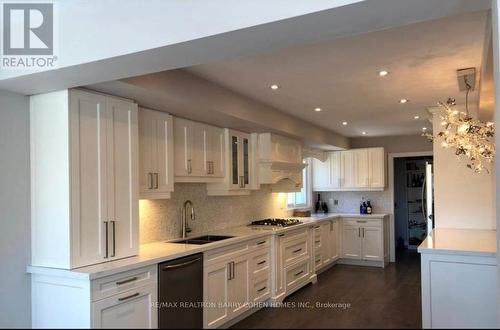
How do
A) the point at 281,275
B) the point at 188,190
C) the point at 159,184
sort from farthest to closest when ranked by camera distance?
the point at 281,275
the point at 188,190
the point at 159,184

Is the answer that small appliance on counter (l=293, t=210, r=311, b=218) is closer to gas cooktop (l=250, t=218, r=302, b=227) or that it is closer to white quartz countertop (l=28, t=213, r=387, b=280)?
gas cooktop (l=250, t=218, r=302, b=227)

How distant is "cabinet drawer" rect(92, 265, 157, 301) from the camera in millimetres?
2593

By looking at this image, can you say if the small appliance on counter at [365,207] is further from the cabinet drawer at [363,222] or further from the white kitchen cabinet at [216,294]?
the white kitchen cabinet at [216,294]

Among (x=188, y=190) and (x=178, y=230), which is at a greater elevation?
(x=188, y=190)

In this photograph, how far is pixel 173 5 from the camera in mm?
1836

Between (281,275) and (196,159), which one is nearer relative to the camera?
(196,159)

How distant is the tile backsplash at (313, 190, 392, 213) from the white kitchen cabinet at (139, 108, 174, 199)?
490 centimetres

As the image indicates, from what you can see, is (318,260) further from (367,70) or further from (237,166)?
(367,70)

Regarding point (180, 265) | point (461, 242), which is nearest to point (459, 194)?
point (461, 242)

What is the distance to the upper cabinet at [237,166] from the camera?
4.76 m

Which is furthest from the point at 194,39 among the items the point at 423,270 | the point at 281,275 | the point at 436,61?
the point at 281,275

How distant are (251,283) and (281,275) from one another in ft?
2.18

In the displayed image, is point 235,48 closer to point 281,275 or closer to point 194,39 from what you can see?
point 194,39

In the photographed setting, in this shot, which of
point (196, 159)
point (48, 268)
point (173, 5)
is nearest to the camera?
point (173, 5)
